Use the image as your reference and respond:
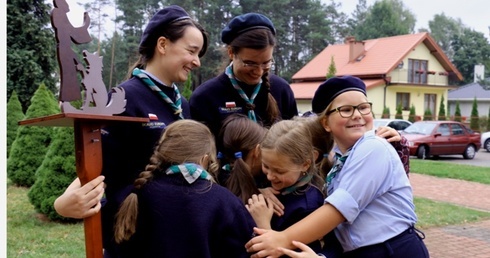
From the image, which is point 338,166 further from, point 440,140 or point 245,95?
point 440,140

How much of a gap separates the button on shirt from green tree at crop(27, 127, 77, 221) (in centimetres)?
582

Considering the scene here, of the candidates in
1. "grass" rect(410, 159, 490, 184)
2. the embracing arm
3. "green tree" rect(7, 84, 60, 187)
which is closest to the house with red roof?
"grass" rect(410, 159, 490, 184)

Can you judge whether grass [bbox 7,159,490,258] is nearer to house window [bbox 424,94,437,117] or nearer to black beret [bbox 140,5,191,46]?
black beret [bbox 140,5,191,46]

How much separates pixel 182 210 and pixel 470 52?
56.6 m

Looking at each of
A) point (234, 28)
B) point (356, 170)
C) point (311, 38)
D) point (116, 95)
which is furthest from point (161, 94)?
point (311, 38)

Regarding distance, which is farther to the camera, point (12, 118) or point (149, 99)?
point (12, 118)

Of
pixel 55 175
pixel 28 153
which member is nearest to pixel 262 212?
pixel 55 175

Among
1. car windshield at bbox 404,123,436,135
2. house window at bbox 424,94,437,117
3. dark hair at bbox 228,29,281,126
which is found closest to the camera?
dark hair at bbox 228,29,281,126

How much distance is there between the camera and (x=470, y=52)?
2067 inches

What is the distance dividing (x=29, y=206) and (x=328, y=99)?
721cm

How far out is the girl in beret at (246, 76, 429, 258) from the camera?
6.37ft

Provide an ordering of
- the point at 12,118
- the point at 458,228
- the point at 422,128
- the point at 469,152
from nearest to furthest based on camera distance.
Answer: the point at 458,228, the point at 12,118, the point at 422,128, the point at 469,152

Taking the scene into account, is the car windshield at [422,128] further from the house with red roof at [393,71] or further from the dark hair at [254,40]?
the dark hair at [254,40]

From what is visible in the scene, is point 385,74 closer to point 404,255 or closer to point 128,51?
point 128,51
